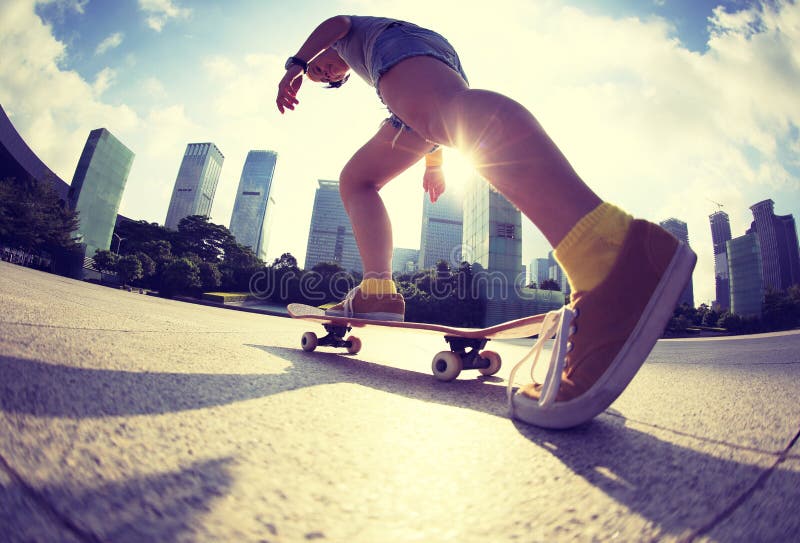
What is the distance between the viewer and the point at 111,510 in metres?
0.16

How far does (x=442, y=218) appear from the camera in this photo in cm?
5488

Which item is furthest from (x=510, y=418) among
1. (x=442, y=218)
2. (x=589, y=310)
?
(x=442, y=218)

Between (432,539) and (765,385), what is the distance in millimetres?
989

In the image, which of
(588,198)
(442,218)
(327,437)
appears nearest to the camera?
(327,437)

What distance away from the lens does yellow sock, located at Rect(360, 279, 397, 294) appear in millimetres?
1149

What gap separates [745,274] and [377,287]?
145 ft

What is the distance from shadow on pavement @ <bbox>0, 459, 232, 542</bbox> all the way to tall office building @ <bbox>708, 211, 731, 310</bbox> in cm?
6777

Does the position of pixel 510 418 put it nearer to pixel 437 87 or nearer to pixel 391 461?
pixel 391 461

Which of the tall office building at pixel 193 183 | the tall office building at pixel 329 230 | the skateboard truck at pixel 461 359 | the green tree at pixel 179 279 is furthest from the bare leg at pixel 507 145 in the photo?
the tall office building at pixel 193 183

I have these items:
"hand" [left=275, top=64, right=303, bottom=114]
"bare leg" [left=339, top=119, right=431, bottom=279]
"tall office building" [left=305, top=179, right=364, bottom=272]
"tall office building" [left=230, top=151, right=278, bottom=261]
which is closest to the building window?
"bare leg" [left=339, top=119, right=431, bottom=279]

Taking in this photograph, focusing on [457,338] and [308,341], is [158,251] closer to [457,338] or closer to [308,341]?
[308,341]

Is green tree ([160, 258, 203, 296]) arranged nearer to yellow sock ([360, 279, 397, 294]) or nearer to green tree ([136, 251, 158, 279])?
green tree ([136, 251, 158, 279])

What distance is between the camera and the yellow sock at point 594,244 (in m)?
0.49

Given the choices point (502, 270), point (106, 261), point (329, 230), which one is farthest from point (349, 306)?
point (329, 230)
